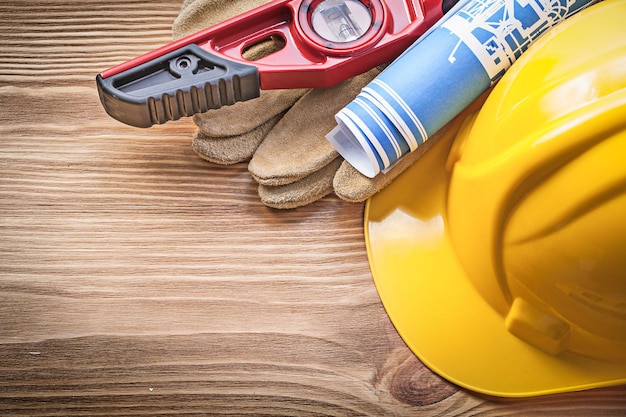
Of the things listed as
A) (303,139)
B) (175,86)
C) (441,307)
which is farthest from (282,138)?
(441,307)

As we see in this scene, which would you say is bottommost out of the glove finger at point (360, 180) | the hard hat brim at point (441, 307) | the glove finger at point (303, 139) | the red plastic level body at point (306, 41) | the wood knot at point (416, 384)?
the wood knot at point (416, 384)

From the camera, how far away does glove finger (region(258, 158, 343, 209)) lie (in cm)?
78

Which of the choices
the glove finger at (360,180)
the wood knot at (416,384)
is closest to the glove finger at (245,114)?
the glove finger at (360,180)

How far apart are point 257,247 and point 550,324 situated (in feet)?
1.03

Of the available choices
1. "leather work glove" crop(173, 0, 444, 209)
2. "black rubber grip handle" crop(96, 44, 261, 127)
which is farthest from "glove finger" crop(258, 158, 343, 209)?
"black rubber grip handle" crop(96, 44, 261, 127)

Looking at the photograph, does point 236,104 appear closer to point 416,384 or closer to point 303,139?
point 303,139

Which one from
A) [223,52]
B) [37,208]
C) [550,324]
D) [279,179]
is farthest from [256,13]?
[550,324]

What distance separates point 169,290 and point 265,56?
0.27m

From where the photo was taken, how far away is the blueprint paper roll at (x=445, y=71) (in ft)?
2.33

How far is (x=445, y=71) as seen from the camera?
2.34 feet

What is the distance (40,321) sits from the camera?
75 centimetres

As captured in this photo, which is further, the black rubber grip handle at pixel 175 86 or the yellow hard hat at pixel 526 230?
the black rubber grip handle at pixel 175 86

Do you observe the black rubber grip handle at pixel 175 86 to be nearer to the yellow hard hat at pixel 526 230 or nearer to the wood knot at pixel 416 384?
the yellow hard hat at pixel 526 230

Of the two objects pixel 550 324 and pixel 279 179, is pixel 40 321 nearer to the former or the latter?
pixel 279 179
